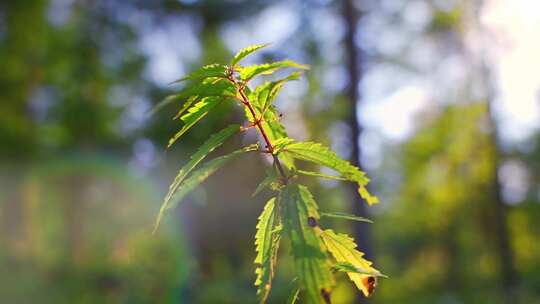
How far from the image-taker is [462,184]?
21234 mm

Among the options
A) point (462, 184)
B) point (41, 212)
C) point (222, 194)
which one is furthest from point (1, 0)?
point (462, 184)

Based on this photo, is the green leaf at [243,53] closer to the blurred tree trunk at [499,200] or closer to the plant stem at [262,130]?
the plant stem at [262,130]

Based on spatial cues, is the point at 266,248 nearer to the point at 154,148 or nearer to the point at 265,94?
the point at 265,94

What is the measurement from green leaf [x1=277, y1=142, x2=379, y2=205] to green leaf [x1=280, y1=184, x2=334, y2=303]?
0.14 feet

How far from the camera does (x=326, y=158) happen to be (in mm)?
603

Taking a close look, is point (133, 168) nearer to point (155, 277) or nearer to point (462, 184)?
point (155, 277)

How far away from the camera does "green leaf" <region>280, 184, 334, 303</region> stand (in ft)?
1.68

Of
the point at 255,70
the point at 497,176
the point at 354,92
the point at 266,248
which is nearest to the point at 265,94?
the point at 255,70

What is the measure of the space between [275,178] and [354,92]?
31.3 feet

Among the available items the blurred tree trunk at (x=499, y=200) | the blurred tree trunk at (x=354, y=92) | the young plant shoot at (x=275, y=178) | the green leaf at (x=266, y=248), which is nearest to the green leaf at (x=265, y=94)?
the young plant shoot at (x=275, y=178)

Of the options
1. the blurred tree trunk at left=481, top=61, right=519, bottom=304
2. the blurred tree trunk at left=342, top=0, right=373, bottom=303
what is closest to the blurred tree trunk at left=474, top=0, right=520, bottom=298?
the blurred tree trunk at left=481, top=61, right=519, bottom=304

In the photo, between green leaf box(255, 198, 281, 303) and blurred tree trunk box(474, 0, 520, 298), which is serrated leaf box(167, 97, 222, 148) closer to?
green leaf box(255, 198, 281, 303)

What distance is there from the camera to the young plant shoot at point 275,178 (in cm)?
53

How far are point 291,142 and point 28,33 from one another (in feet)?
58.1
